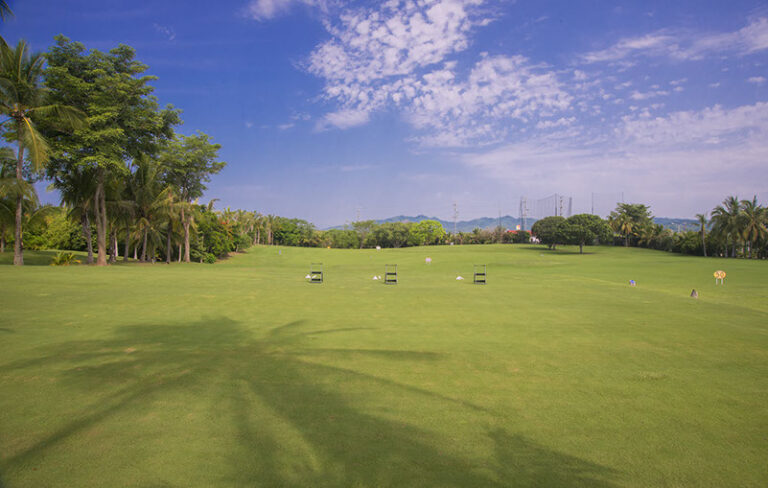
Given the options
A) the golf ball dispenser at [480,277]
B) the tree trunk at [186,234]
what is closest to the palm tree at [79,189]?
the tree trunk at [186,234]

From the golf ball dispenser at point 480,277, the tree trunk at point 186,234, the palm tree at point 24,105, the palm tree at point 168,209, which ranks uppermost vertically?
the palm tree at point 24,105

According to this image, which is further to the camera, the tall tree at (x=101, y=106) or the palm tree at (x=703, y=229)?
the palm tree at (x=703, y=229)

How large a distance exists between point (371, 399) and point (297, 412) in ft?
4.06

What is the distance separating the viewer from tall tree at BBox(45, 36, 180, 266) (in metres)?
26.0

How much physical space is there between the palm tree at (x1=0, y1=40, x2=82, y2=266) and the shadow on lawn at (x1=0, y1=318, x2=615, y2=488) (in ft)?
66.6

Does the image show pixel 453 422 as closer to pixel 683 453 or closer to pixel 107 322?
pixel 683 453

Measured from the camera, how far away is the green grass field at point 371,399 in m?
4.11

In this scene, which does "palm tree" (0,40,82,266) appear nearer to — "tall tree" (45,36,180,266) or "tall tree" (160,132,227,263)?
"tall tree" (45,36,180,266)

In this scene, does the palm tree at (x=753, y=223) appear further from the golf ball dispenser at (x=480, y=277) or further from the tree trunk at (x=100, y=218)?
the tree trunk at (x=100, y=218)

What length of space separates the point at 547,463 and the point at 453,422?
1.35 m

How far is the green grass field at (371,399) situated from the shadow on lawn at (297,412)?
0.03 metres

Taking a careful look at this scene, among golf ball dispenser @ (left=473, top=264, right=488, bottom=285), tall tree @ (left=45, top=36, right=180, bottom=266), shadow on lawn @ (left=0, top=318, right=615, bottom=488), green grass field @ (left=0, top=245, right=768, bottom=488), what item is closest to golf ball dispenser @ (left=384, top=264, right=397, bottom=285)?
golf ball dispenser @ (left=473, top=264, right=488, bottom=285)

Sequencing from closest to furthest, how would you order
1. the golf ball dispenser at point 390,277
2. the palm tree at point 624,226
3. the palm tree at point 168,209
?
the golf ball dispenser at point 390,277 < the palm tree at point 168,209 < the palm tree at point 624,226

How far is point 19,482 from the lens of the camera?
12.1 ft
